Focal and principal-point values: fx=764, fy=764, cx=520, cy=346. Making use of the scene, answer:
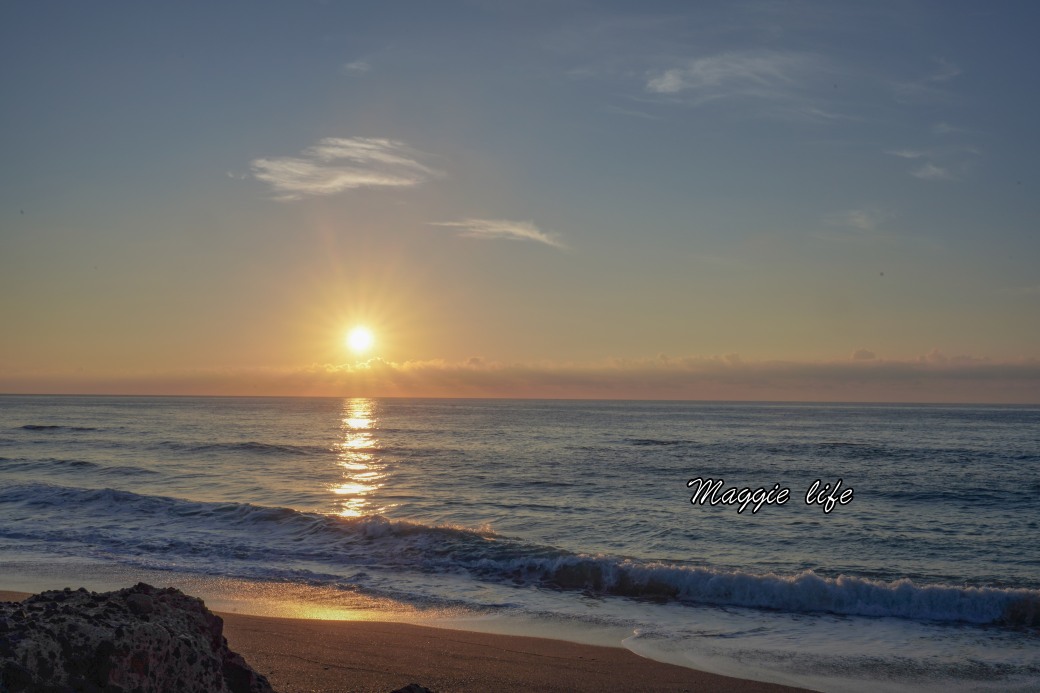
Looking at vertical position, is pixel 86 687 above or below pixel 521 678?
above

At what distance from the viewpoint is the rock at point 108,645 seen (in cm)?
321

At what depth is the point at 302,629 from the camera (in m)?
9.27

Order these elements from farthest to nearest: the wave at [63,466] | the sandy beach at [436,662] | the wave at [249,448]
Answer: the wave at [249,448] → the wave at [63,466] → the sandy beach at [436,662]

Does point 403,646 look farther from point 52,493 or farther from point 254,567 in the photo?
point 52,493

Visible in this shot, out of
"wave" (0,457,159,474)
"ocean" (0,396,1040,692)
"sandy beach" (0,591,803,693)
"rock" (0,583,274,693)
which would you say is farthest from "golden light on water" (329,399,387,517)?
"rock" (0,583,274,693)

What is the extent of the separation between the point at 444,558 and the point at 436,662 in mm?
6619

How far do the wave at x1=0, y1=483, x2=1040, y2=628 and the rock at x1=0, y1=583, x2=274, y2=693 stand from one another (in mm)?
9659

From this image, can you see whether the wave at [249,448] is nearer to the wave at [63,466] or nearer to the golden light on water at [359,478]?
the golden light on water at [359,478]

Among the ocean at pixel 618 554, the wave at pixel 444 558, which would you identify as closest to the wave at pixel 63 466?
the ocean at pixel 618 554

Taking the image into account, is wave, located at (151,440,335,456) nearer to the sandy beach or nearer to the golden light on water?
the golden light on water

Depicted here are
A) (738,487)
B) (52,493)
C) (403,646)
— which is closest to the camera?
(403,646)

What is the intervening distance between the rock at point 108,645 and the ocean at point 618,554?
242 inches

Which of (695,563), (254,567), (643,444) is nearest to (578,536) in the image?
(695,563)

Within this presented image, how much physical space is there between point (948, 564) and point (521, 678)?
11198 millimetres
